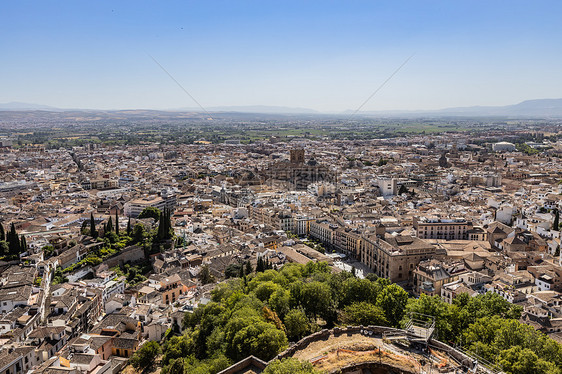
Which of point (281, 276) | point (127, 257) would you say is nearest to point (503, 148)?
point (281, 276)

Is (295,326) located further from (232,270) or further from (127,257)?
(127,257)

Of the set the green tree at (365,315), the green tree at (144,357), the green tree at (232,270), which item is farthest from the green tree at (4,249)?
the green tree at (365,315)

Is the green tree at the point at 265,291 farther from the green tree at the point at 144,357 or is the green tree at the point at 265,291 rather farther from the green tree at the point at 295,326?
the green tree at the point at 144,357

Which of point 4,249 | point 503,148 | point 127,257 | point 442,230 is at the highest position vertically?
point 503,148

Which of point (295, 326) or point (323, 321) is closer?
point (295, 326)

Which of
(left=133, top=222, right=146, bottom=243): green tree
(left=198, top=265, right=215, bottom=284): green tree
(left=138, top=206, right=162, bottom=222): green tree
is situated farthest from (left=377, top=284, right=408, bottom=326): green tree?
(left=138, top=206, right=162, bottom=222): green tree

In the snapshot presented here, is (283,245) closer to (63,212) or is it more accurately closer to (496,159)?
(63,212)
